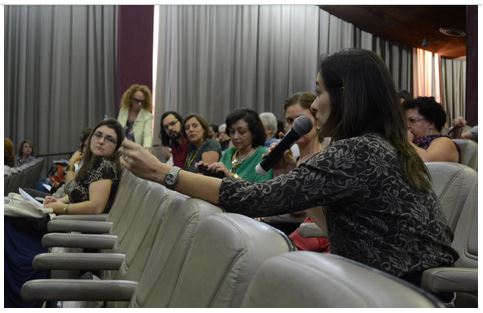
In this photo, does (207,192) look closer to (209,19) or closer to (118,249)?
(118,249)

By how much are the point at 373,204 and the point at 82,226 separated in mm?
1951

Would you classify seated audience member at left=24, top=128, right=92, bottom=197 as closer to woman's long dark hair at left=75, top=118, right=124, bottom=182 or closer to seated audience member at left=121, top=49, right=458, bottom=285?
woman's long dark hair at left=75, top=118, right=124, bottom=182

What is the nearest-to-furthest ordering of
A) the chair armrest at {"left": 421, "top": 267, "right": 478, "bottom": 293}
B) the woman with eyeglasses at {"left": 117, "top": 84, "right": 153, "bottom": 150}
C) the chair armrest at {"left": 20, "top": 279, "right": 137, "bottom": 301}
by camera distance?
the chair armrest at {"left": 421, "top": 267, "right": 478, "bottom": 293} → the chair armrest at {"left": 20, "top": 279, "right": 137, "bottom": 301} → the woman with eyeglasses at {"left": 117, "top": 84, "right": 153, "bottom": 150}

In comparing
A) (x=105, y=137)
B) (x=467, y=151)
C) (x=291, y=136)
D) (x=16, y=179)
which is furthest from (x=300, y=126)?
(x=16, y=179)

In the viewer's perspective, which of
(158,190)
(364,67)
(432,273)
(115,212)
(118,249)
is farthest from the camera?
(115,212)

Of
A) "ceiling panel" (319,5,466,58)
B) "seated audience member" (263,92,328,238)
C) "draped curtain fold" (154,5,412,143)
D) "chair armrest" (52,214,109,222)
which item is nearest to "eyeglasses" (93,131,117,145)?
"chair armrest" (52,214,109,222)

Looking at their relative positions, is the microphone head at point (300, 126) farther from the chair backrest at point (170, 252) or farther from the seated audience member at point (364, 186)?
the chair backrest at point (170, 252)

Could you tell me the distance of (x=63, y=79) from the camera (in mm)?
9914

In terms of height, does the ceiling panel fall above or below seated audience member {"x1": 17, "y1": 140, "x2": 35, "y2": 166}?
above

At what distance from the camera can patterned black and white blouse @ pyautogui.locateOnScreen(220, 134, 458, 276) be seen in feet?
4.63

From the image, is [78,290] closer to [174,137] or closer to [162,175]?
[162,175]

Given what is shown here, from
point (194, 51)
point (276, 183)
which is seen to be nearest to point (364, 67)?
point (276, 183)

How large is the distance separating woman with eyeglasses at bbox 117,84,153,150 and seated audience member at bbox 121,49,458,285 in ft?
17.3

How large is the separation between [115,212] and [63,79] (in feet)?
23.2
